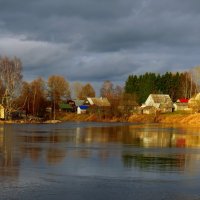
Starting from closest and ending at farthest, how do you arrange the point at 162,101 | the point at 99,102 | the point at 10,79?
the point at 10,79 < the point at 162,101 < the point at 99,102

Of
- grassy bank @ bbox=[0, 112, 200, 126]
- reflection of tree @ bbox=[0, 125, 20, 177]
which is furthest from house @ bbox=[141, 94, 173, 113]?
reflection of tree @ bbox=[0, 125, 20, 177]

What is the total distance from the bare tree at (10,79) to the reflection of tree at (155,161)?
69.0 metres

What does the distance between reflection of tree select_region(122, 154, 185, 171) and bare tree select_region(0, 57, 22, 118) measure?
2717 inches

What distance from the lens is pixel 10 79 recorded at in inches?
3748

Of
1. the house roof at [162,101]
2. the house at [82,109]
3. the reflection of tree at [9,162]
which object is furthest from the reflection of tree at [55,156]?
the house at [82,109]

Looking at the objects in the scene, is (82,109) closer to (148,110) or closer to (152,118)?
(148,110)

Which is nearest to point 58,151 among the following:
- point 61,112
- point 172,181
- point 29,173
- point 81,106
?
point 29,173

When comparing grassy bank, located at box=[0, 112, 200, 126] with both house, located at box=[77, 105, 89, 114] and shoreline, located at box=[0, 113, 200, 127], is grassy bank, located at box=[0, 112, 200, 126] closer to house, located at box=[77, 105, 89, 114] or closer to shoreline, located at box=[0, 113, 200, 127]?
shoreline, located at box=[0, 113, 200, 127]

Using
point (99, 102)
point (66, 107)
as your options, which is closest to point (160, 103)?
point (99, 102)

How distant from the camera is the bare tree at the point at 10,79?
9475cm

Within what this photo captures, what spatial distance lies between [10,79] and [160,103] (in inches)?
1872

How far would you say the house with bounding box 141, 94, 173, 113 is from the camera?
411 feet

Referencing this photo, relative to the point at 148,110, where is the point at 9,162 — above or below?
below

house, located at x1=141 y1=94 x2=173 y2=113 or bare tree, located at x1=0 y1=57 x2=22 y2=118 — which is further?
house, located at x1=141 y1=94 x2=173 y2=113
